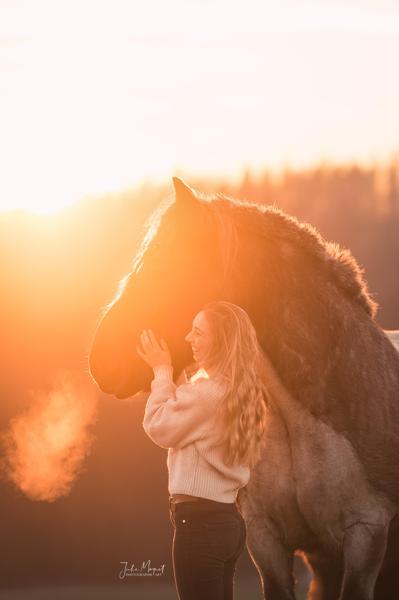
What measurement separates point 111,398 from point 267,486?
1070 cm

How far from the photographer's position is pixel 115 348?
484 cm

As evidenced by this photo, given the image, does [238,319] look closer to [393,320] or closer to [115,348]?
[115,348]

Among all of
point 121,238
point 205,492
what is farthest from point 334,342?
point 121,238

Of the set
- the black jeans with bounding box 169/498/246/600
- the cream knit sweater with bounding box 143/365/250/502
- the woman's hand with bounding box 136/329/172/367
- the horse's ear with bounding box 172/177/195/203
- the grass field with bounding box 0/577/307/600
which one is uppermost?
the horse's ear with bounding box 172/177/195/203

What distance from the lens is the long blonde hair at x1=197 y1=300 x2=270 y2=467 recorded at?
4379mm

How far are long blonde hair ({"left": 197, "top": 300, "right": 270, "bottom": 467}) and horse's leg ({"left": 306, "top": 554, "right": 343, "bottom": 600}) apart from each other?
1.04 m

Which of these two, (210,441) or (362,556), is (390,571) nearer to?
(362,556)

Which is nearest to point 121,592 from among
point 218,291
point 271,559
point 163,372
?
point 271,559

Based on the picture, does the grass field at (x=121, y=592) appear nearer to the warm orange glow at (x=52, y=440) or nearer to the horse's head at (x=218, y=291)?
the warm orange glow at (x=52, y=440)

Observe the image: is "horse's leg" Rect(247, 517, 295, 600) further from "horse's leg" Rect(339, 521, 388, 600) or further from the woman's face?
the woman's face

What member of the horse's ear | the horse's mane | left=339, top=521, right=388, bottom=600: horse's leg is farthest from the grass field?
the horse's ear

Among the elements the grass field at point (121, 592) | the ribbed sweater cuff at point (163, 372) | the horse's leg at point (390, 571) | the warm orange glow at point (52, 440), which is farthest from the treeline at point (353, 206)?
the ribbed sweater cuff at point (163, 372)

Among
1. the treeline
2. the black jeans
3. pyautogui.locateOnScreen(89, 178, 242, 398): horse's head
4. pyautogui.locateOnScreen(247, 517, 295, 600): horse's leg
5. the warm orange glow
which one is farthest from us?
the treeline

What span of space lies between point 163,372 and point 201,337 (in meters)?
0.20
